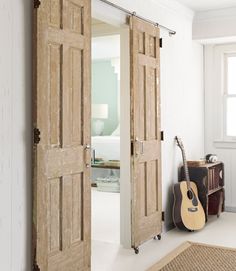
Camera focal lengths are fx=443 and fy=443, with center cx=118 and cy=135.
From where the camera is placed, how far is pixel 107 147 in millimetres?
8250

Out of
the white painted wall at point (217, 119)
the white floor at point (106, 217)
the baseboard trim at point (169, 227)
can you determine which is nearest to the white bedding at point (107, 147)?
the white floor at point (106, 217)

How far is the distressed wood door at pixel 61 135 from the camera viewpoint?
2.94 m

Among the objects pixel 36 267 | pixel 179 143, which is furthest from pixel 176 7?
pixel 36 267

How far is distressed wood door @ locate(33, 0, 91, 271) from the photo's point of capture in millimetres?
2938

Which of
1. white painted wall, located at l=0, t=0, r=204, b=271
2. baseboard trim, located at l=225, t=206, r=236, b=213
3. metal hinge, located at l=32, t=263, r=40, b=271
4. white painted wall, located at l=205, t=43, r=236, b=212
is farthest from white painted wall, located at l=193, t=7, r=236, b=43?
metal hinge, located at l=32, t=263, r=40, b=271

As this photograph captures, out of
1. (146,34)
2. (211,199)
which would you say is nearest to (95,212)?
(211,199)

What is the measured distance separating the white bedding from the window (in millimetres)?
2481

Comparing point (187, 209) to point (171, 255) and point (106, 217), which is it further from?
point (106, 217)

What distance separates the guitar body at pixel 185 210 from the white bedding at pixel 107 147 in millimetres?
3196

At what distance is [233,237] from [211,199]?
1.06 metres

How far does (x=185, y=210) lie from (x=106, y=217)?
50.3 inches

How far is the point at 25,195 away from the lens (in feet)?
9.55

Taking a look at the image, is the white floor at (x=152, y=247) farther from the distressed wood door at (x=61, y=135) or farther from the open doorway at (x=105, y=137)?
the distressed wood door at (x=61, y=135)

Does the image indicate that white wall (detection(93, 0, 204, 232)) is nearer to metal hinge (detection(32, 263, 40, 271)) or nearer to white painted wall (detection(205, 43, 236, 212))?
white painted wall (detection(205, 43, 236, 212))
